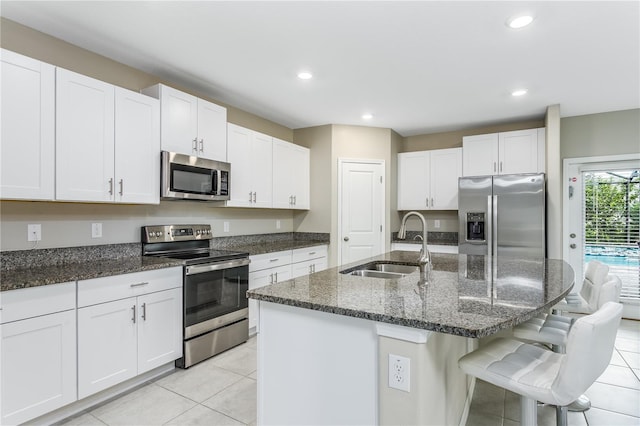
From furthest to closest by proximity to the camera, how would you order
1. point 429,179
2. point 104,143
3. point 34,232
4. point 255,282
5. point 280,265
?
point 429,179, point 280,265, point 255,282, point 104,143, point 34,232

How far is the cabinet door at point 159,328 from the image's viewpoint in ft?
7.97

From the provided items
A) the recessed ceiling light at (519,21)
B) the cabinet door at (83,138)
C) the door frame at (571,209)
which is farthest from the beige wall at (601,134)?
the cabinet door at (83,138)

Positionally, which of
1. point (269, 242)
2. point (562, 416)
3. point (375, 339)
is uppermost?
point (269, 242)

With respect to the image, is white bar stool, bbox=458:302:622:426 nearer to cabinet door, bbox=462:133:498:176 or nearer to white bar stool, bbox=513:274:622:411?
white bar stool, bbox=513:274:622:411

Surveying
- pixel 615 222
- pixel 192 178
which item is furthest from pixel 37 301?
pixel 615 222

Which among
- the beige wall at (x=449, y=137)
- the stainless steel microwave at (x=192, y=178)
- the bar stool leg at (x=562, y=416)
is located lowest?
Answer: the bar stool leg at (x=562, y=416)

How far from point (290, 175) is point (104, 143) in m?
2.37

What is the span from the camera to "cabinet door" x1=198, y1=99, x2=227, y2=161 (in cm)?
322

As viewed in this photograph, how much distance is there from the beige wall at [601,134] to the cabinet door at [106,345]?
5121 mm

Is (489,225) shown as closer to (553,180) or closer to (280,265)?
(553,180)

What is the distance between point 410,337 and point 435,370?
0.27 meters

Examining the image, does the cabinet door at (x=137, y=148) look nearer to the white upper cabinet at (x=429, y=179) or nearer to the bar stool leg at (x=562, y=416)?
the bar stool leg at (x=562, y=416)

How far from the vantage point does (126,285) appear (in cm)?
232

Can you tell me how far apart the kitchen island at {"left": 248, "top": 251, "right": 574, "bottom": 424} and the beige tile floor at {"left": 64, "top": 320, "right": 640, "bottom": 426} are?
63 cm
